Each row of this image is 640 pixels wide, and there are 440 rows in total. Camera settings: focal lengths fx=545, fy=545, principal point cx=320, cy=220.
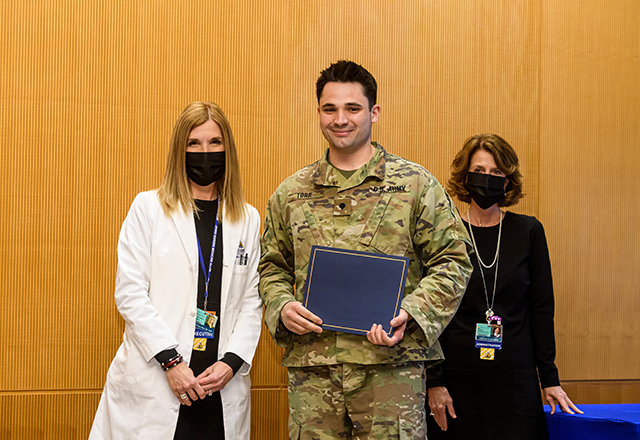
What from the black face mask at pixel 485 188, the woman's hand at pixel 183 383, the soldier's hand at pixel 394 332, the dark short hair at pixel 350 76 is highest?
the dark short hair at pixel 350 76

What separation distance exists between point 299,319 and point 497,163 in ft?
4.21

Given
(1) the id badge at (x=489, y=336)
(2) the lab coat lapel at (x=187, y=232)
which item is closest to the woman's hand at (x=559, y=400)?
(1) the id badge at (x=489, y=336)

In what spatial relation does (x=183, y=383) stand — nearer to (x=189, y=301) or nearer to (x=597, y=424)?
(x=189, y=301)

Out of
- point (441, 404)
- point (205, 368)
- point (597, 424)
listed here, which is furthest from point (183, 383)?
point (597, 424)

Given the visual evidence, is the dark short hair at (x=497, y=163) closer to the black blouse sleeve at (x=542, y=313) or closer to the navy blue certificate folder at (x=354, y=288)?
the black blouse sleeve at (x=542, y=313)

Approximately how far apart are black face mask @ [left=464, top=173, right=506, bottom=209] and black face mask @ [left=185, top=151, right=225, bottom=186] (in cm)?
113

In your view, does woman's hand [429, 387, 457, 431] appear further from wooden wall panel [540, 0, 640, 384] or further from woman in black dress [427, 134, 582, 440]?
wooden wall panel [540, 0, 640, 384]

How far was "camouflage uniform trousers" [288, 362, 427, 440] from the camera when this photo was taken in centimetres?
177

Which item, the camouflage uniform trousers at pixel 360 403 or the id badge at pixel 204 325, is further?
the id badge at pixel 204 325

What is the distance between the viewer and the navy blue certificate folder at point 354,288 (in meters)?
1.76

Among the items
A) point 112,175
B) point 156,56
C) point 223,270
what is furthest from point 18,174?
point 223,270

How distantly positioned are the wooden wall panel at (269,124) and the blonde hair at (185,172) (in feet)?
2.84

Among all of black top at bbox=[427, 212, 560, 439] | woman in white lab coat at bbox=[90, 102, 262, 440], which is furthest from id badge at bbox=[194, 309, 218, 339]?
black top at bbox=[427, 212, 560, 439]

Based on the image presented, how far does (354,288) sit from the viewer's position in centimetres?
179
